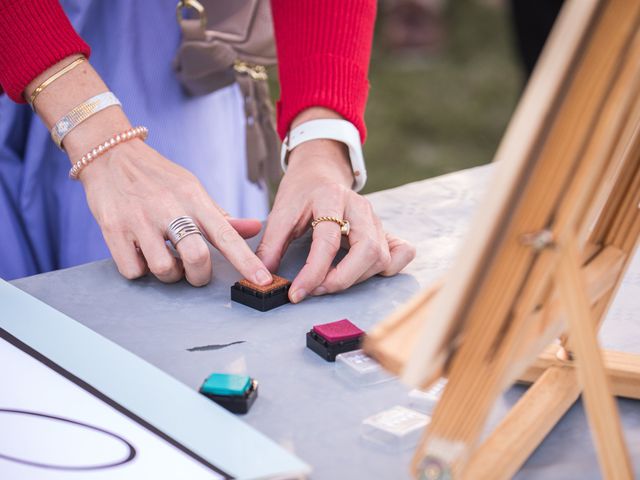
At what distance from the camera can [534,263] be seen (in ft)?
1.49

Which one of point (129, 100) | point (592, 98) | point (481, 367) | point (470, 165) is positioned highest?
point (592, 98)

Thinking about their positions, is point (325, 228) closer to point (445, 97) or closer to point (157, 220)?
point (157, 220)

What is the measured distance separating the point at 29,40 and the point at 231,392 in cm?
50

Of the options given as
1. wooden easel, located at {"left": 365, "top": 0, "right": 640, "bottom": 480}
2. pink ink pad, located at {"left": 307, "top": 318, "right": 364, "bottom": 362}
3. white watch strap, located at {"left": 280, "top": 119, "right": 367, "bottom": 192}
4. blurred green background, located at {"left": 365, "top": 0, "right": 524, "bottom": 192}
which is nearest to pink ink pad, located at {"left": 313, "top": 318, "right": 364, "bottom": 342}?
pink ink pad, located at {"left": 307, "top": 318, "right": 364, "bottom": 362}

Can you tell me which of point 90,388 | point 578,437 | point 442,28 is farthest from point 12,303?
point 442,28

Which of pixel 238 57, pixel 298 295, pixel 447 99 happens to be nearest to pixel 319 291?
pixel 298 295

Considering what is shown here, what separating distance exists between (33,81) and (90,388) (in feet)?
1.44

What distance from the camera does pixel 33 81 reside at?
92 centimetres

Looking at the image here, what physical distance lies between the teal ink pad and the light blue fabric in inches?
21.0

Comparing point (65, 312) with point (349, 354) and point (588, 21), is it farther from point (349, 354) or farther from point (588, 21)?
point (588, 21)

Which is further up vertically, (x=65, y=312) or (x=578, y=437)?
(x=578, y=437)

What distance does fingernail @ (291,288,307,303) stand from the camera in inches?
32.1

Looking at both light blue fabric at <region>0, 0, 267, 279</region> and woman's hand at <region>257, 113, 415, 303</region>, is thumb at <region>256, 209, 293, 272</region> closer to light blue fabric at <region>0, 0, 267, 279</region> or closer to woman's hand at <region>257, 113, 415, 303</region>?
woman's hand at <region>257, 113, 415, 303</region>

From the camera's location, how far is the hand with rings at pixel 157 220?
2.76ft
